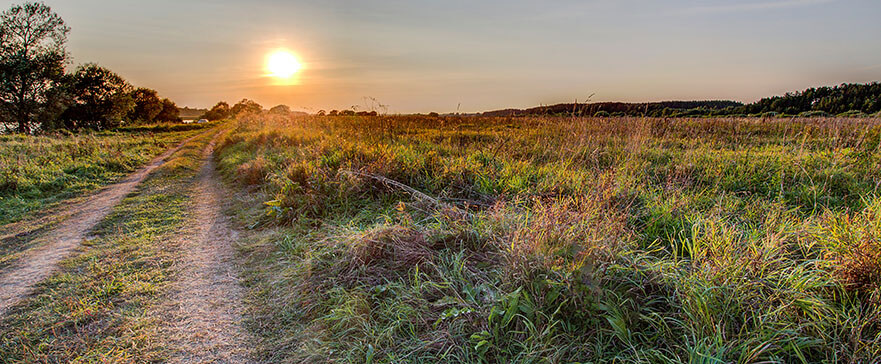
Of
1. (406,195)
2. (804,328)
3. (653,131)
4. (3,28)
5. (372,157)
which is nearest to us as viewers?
(804,328)

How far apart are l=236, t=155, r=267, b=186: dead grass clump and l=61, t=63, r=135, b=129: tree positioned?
4825cm

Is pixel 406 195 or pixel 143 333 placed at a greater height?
pixel 406 195

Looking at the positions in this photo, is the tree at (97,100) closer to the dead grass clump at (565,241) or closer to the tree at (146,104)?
the tree at (146,104)

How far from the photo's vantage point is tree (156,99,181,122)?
226 feet

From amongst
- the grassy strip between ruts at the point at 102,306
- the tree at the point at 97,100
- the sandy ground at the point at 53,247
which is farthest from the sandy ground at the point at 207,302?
the tree at the point at 97,100

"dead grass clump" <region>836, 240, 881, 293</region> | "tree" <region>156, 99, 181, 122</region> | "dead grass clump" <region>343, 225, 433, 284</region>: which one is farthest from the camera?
"tree" <region>156, 99, 181, 122</region>

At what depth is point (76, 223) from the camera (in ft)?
18.3

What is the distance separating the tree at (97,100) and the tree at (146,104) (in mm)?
10165

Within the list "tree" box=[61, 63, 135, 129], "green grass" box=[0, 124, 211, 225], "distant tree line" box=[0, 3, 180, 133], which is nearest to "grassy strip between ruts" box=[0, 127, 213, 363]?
"green grass" box=[0, 124, 211, 225]

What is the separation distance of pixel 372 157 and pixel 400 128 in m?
4.98

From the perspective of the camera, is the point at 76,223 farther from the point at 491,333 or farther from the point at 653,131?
the point at 653,131

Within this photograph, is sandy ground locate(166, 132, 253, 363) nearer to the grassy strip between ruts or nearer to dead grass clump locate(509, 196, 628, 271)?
the grassy strip between ruts

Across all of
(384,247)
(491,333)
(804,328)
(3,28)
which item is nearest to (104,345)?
(384,247)

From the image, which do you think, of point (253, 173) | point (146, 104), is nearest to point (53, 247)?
point (253, 173)
